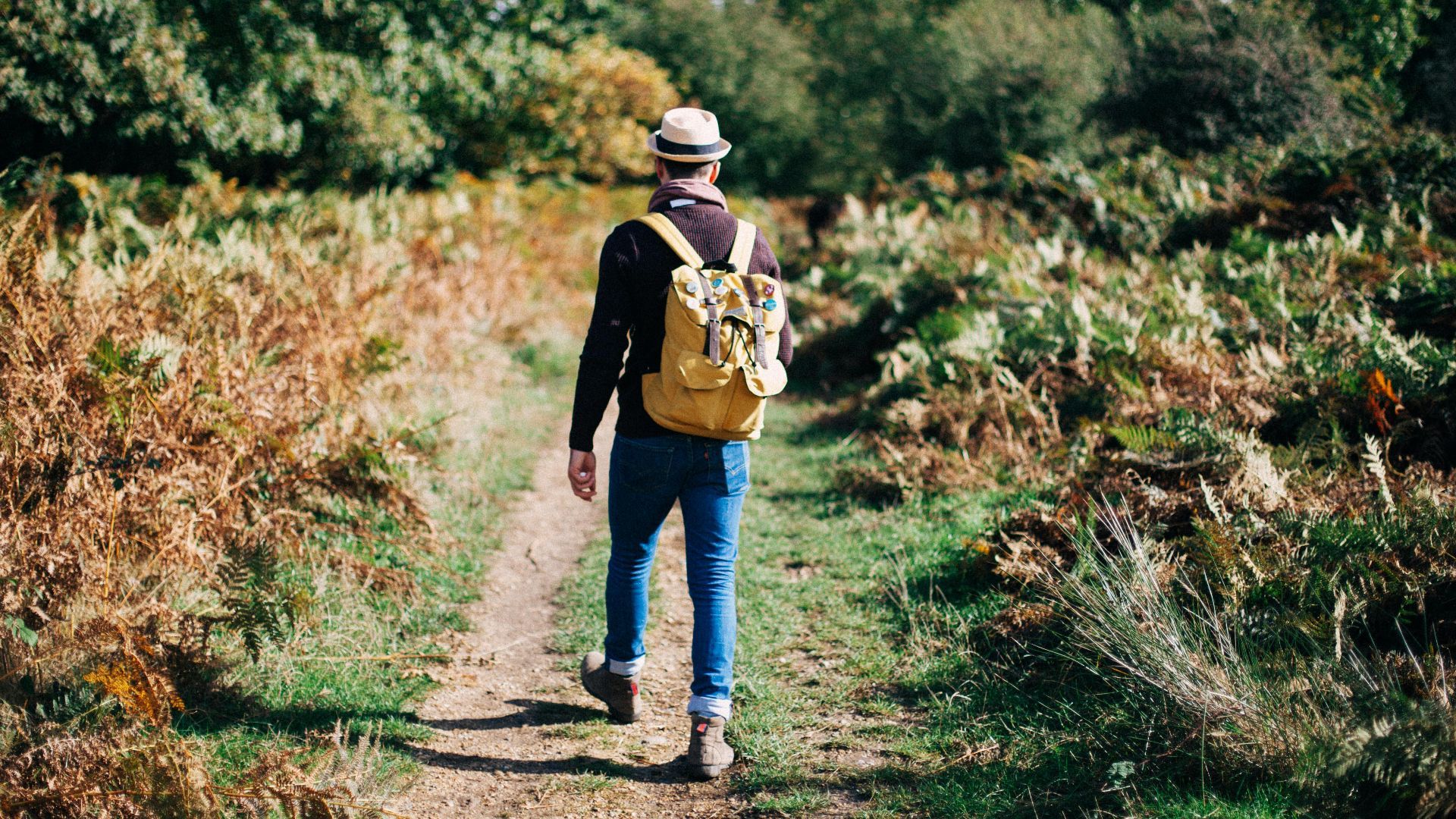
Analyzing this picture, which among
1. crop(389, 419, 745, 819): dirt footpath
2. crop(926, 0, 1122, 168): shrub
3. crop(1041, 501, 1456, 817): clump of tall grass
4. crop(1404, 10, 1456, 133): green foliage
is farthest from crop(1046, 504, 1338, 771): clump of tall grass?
crop(926, 0, 1122, 168): shrub

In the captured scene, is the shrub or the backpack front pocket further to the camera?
the shrub

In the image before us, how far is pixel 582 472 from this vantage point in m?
3.49

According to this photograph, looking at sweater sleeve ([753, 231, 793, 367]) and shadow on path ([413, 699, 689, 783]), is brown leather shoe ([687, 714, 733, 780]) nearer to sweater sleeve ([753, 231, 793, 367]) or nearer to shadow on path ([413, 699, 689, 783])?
shadow on path ([413, 699, 689, 783])

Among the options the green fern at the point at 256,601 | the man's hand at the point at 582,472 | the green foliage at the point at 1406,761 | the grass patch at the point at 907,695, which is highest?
the man's hand at the point at 582,472

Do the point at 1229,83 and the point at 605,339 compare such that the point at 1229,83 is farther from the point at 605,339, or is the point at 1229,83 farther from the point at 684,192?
the point at 605,339

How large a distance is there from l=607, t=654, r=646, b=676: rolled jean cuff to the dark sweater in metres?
0.87

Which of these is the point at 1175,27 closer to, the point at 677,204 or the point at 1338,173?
the point at 1338,173

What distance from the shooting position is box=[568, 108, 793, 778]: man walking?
11.0 feet

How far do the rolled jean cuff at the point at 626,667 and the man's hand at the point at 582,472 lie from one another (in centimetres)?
69

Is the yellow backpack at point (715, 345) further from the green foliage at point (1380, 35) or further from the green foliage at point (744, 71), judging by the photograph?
the green foliage at point (744, 71)

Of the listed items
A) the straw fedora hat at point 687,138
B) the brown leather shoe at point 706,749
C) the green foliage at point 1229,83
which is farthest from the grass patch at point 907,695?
the green foliage at point 1229,83

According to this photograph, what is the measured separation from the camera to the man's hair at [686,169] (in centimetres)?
342

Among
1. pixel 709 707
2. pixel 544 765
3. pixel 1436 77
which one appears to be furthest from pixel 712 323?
pixel 1436 77

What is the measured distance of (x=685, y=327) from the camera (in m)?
3.22
